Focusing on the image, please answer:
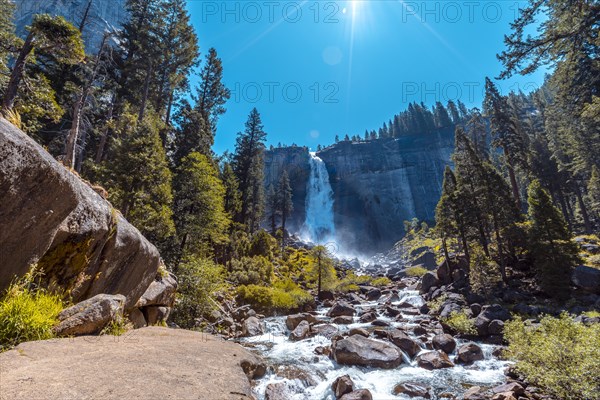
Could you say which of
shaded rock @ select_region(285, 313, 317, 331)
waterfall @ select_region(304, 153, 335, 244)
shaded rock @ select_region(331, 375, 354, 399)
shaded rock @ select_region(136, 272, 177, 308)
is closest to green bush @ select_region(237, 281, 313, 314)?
shaded rock @ select_region(285, 313, 317, 331)

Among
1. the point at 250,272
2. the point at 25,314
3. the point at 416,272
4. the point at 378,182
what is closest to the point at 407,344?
the point at 25,314

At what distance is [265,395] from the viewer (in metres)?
9.05

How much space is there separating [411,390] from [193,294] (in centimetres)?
1119

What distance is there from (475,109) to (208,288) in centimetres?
4922

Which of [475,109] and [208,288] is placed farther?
[475,109]

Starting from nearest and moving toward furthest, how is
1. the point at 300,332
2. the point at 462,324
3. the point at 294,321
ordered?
the point at 462,324 → the point at 300,332 → the point at 294,321

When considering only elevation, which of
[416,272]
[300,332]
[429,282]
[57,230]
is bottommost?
[300,332]

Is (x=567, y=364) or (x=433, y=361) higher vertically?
(x=567, y=364)

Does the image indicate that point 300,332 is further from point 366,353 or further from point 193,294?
point 193,294

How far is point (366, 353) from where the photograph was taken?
12.3m

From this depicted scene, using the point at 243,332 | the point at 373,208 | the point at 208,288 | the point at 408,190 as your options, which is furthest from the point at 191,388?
the point at 408,190

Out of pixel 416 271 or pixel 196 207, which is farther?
pixel 416 271

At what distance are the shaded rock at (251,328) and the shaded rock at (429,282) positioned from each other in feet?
63.5

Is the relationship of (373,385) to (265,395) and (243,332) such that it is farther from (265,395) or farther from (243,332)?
(243,332)
